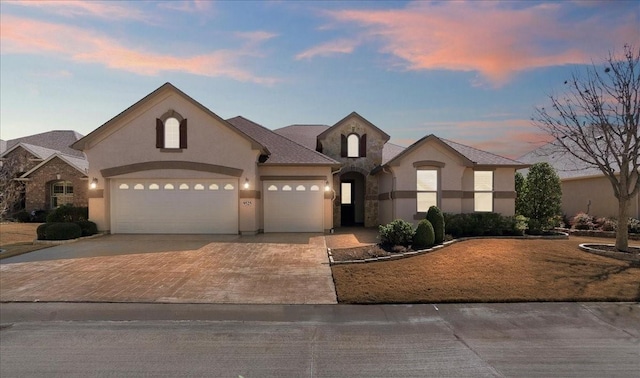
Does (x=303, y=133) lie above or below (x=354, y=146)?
above

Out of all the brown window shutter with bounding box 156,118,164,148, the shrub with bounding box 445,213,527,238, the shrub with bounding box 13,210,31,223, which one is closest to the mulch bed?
the shrub with bounding box 445,213,527,238

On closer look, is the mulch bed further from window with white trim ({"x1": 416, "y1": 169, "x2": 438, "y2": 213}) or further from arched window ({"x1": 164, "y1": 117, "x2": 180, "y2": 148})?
arched window ({"x1": 164, "y1": 117, "x2": 180, "y2": 148})

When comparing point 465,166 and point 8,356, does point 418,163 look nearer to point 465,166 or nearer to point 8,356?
point 465,166

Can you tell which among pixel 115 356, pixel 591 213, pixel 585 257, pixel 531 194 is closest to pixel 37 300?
pixel 115 356

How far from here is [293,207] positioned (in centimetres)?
1803

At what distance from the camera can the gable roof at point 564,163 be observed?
75.3 feet

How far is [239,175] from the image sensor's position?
55.5 ft

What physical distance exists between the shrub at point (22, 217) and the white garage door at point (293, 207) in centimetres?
1835

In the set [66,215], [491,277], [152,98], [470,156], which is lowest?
[491,277]

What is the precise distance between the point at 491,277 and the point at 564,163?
22.0m

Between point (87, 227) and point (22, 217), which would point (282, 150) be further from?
point (22, 217)

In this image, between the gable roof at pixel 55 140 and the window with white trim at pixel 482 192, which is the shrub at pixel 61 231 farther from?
the gable roof at pixel 55 140

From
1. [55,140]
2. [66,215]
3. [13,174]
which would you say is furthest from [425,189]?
[55,140]

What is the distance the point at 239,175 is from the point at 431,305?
11.4 metres
